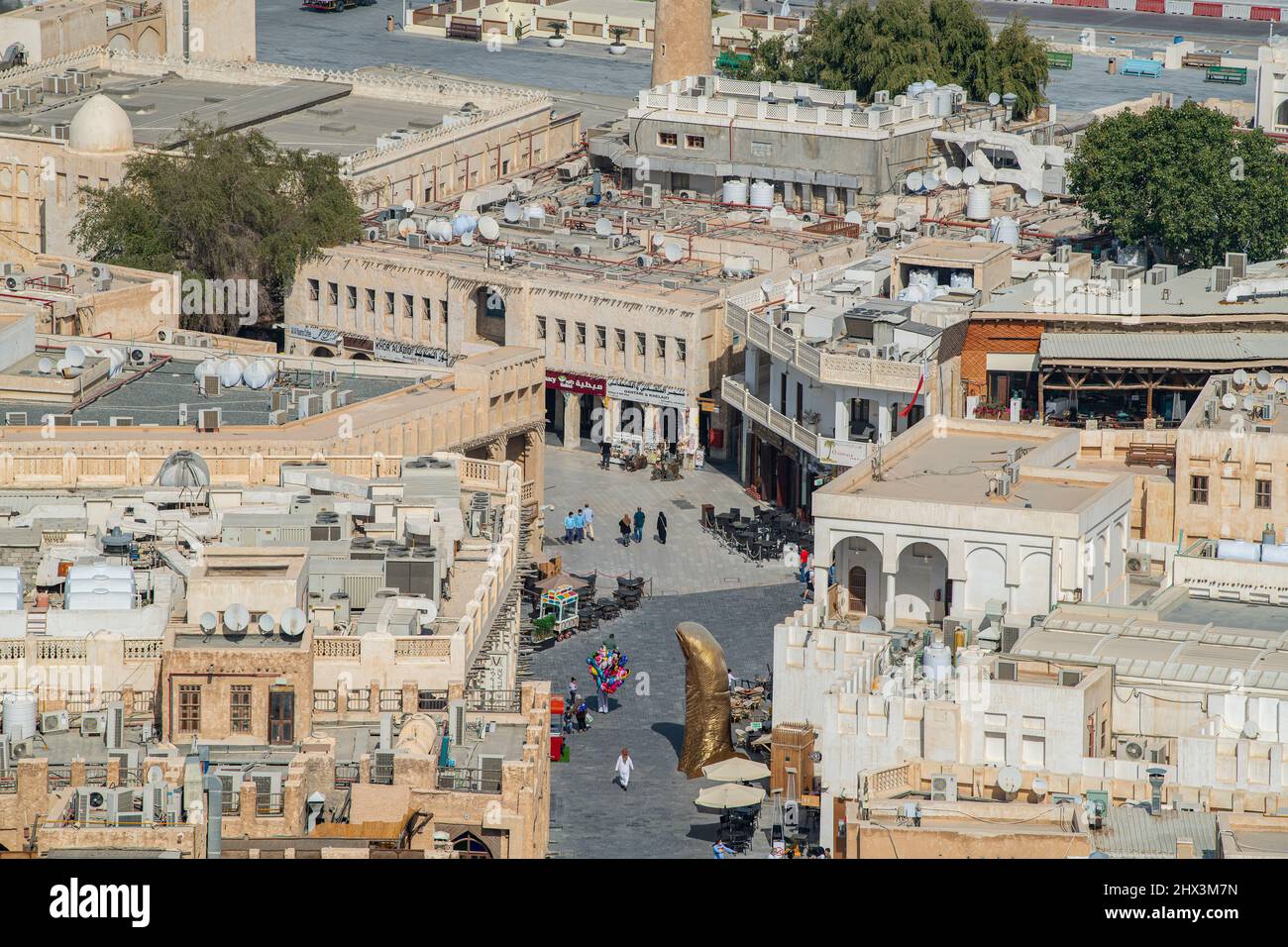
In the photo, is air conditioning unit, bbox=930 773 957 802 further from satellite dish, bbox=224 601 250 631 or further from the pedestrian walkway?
the pedestrian walkway

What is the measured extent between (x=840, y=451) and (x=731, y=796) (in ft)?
100

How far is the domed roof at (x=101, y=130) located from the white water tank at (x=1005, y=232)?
36803 millimetres

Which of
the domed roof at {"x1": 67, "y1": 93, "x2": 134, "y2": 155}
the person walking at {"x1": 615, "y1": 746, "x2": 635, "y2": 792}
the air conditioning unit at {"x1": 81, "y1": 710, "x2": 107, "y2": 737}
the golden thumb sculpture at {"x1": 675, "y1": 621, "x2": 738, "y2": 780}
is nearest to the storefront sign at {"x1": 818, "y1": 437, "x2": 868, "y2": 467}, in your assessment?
the golden thumb sculpture at {"x1": 675, "y1": 621, "x2": 738, "y2": 780}

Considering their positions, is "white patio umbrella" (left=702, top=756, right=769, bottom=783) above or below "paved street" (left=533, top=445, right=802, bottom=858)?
above

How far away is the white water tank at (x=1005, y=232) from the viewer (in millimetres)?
120812

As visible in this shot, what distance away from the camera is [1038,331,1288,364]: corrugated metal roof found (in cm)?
9781

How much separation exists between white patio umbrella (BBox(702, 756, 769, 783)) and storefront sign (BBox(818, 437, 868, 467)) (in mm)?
26902

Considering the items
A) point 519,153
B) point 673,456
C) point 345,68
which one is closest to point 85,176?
point 519,153

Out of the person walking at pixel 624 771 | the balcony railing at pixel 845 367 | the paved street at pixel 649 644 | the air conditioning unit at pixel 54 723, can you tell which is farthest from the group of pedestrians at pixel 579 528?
the air conditioning unit at pixel 54 723

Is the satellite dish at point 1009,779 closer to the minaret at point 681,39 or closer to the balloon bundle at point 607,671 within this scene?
the balloon bundle at point 607,671

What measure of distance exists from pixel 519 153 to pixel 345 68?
→ 44209 millimetres

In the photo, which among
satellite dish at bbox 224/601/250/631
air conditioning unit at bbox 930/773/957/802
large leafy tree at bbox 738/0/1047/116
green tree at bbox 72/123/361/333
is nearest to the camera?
air conditioning unit at bbox 930/773/957/802

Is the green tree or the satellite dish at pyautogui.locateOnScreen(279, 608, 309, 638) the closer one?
the satellite dish at pyautogui.locateOnScreen(279, 608, 309, 638)

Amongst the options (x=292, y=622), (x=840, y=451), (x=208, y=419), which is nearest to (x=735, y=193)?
(x=840, y=451)
